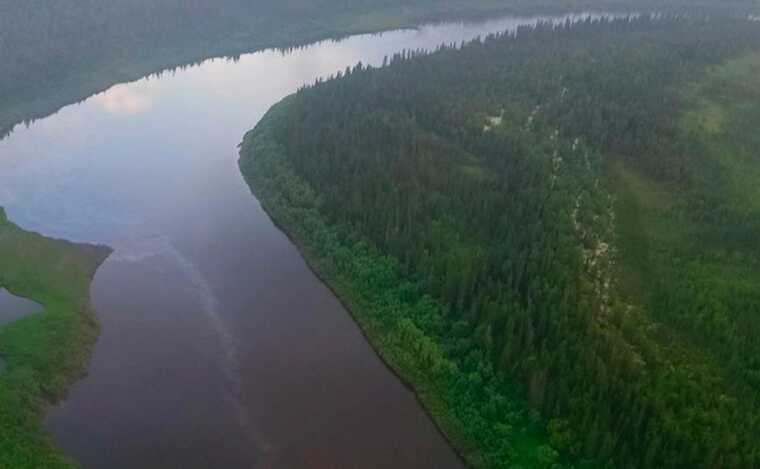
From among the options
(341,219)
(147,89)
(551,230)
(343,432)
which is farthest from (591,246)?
(147,89)

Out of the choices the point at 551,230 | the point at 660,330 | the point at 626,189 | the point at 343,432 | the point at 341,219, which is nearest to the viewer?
the point at 343,432

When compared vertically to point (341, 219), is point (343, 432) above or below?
below

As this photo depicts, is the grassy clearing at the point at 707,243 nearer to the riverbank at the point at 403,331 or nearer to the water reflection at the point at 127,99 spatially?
the riverbank at the point at 403,331

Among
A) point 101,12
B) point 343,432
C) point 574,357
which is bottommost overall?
point 343,432

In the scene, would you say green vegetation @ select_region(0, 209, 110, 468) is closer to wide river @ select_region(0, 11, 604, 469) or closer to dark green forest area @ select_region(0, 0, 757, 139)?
wide river @ select_region(0, 11, 604, 469)

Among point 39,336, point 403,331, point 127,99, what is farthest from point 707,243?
point 127,99

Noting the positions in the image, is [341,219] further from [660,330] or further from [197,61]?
[197,61]

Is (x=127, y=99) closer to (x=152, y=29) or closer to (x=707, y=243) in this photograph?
(x=152, y=29)

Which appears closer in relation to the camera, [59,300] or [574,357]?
[574,357]
